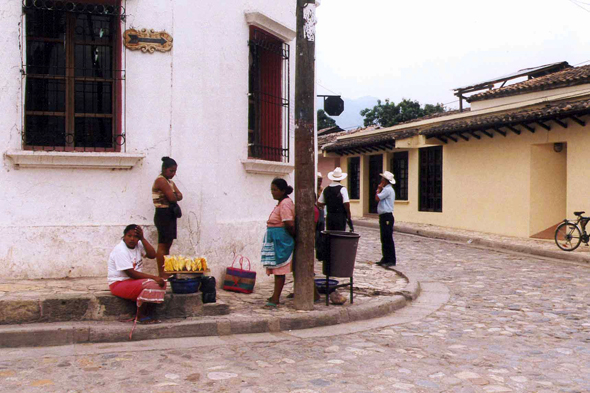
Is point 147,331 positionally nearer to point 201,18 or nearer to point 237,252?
point 237,252

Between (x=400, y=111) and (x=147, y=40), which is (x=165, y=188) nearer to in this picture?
(x=147, y=40)

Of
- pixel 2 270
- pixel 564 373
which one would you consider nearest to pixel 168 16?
pixel 2 270

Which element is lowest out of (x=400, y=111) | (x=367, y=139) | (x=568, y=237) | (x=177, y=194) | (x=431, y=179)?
(x=568, y=237)

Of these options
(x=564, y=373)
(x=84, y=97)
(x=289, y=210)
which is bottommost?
(x=564, y=373)

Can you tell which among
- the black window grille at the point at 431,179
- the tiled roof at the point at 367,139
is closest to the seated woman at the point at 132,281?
the black window grille at the point at 431,179

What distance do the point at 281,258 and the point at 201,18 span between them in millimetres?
3431

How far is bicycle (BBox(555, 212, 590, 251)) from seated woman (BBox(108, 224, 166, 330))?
1110cm

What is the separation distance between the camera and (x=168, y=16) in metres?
8.05

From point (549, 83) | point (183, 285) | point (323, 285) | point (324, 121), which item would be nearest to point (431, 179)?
point (549, 83)

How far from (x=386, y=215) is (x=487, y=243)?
611cm

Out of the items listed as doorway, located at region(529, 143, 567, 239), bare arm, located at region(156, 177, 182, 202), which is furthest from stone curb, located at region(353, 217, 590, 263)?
bare arm, located at region(156, 177, 182, 202)

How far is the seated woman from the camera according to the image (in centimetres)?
629

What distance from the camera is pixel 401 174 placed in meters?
24.8

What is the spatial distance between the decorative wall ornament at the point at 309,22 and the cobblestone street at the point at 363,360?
11.2 ft
